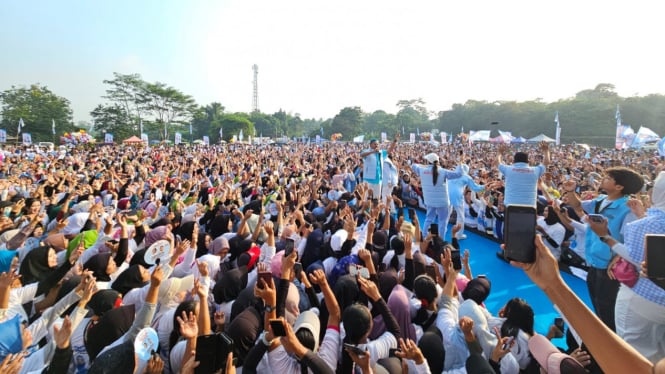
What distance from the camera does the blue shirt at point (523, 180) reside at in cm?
464

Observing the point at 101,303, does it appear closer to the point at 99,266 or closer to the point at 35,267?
the point at 99,266

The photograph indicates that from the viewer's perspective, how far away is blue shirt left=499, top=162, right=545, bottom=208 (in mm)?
4641

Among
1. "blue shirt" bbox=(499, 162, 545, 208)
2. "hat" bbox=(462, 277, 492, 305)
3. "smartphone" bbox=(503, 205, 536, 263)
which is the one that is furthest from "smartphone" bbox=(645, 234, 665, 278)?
"blue shirt" bbox=(499, 162, 545, 208)

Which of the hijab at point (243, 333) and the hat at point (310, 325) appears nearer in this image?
the hat at point (310, 325)

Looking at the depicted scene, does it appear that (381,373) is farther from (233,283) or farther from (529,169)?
(529,169)

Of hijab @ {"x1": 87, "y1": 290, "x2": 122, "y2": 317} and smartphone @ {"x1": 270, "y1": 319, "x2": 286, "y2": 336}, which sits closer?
smartphone @ {"x1": 270, "y1": 319, "x2": 286, "y2": 336}

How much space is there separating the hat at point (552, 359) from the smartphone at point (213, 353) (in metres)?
1.60

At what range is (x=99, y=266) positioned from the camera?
2.98 m

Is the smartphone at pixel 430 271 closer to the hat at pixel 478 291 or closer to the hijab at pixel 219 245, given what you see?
the hat at pixel 478 291

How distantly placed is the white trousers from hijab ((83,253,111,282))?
4117 millimetres

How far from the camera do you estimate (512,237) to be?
1.22 m

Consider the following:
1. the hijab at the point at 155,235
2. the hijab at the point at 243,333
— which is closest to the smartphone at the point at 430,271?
the hijab at the point at 243,333

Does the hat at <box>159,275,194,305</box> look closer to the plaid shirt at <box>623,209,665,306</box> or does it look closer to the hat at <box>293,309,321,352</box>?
the hat at <box>293,309,321,352</box>

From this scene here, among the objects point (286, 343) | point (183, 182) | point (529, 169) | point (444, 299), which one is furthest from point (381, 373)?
point (183, 182)
